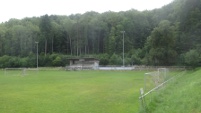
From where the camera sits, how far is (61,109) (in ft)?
50.2

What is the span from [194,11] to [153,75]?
47.0 m

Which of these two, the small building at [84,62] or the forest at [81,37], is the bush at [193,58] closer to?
the forest at [81,37]

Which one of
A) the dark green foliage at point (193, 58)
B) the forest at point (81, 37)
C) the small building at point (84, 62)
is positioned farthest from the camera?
the forest at point (81, 37)

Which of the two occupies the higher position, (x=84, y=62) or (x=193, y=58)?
(x=193, y=58)

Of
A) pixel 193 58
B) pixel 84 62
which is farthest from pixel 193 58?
pixel 84 62

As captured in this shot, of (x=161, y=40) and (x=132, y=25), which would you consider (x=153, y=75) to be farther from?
(x=132, y=25)

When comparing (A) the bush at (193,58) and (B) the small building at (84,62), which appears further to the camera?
(B) the small building at (84,62)

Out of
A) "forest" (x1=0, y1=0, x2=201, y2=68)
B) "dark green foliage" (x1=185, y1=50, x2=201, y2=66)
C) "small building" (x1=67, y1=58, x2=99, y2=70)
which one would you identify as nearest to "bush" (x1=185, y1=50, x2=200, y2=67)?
"dark green foliage" (x1=185, y1=50, x2=201, y2=66)

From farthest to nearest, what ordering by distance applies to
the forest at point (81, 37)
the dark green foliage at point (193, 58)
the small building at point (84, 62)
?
the forest at point (81, 37) → the small building at point (84, 62) → the dark green foliage at point (193, 58)

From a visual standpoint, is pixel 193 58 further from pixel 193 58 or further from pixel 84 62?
pixel 84 62

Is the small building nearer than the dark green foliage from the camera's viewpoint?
No

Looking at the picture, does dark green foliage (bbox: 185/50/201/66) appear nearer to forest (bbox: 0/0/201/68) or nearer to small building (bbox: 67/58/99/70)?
forest (bbox: 0/0/201/68)

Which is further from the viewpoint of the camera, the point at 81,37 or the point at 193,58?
the point at 81,37

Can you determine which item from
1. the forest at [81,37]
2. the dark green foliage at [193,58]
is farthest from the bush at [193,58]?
the forest at [81,37]
